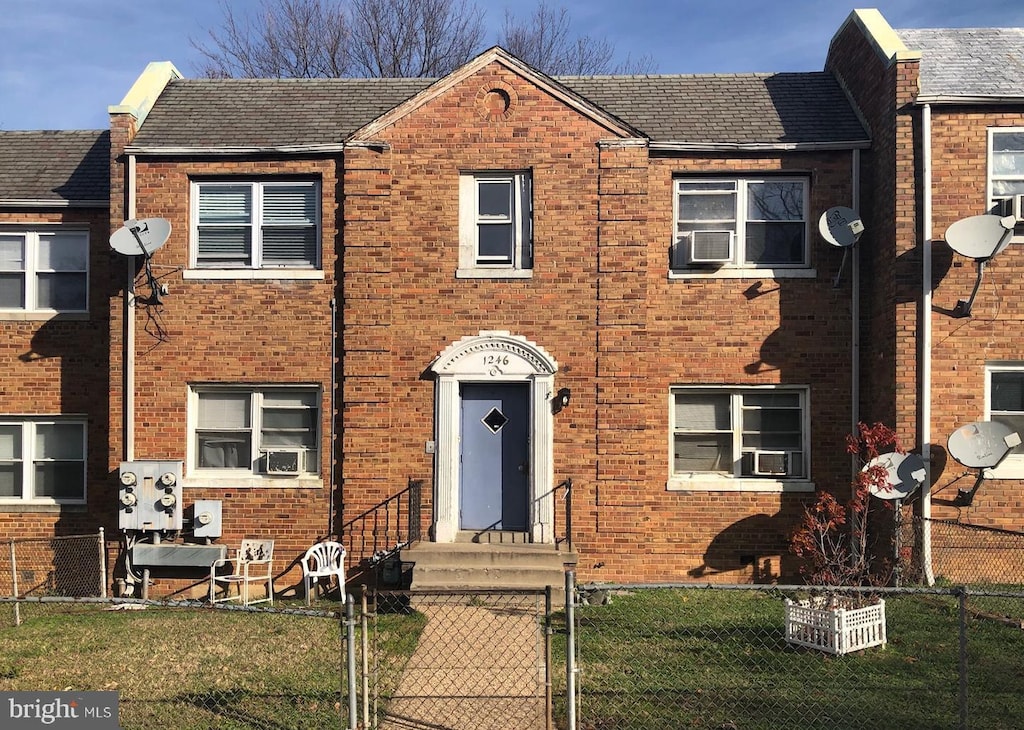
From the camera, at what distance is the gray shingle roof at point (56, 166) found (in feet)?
42.1

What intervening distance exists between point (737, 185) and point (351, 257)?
5.40 m

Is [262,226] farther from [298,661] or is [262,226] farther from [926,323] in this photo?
[926,323]

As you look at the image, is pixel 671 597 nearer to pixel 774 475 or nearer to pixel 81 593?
pixel 774 475

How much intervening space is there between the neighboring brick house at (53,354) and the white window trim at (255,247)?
1577 millimetres

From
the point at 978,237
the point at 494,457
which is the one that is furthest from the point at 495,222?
the point at 978,237

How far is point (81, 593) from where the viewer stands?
38.7 feet

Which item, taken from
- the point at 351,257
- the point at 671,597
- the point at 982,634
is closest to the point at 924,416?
the point at 982,634

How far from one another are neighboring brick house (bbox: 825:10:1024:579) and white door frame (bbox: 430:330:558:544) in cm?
439

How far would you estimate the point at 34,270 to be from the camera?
12773 mm

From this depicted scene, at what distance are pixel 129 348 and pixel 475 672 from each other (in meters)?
7.14

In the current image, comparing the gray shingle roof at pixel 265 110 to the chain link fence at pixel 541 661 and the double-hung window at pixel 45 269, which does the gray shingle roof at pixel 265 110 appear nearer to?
the double-hung window at pixel 45 269

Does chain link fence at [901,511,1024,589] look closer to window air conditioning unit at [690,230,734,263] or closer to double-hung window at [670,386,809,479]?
double-hung window at [670,386,809,479]

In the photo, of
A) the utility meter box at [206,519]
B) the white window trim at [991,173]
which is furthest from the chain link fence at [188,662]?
the white window trim at [991,173]

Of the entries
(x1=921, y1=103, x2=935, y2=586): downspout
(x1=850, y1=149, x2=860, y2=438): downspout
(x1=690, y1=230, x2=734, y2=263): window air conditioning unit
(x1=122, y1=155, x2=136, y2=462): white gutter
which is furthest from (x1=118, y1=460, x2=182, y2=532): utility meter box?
(x1=921, y1=103, x2=935, y2=586): downspout
